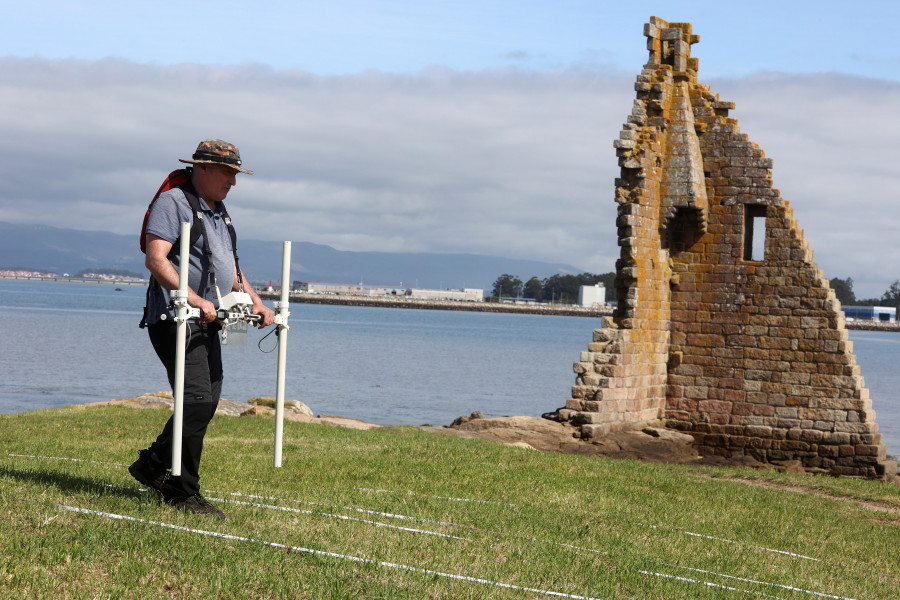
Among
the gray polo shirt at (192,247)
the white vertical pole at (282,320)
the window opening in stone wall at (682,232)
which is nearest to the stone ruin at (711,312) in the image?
the window opening in stone wall at (682,232)

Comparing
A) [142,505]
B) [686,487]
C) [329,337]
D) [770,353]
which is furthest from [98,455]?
[329,337]

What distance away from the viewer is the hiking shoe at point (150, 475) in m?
6.55

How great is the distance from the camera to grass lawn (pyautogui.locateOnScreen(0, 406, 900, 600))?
5.35 m

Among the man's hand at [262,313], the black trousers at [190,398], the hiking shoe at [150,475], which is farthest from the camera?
the man's hand at [262,313]

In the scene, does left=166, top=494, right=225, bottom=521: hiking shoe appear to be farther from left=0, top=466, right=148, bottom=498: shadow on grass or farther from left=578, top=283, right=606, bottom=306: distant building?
left=578, top=283, right=606, bottom=306: distant building

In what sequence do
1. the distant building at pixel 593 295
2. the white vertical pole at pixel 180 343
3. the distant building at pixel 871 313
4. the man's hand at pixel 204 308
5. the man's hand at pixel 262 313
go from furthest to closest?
the distant building at pixel 871 313 < the distant building at pixel 593 295 < the man's hand at pixel 262 313 < the man's hand at pixel 204 308 < the white vertical pole at pixel 180 343

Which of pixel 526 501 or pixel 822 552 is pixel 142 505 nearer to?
pixel 526 501

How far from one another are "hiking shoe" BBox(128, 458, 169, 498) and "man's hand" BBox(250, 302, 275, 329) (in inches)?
43.8

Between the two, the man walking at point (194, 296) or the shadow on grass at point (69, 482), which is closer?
the man walking at point (194, 296)

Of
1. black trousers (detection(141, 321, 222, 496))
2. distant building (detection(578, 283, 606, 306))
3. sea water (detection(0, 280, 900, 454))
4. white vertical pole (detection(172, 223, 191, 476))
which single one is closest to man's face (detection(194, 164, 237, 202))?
white vertical pole (detection(172, 223, 191, 476))

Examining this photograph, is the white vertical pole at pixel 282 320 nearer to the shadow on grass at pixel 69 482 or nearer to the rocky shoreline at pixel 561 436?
the shadow on grass at pixel 69 482

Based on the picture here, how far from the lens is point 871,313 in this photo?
195000mm

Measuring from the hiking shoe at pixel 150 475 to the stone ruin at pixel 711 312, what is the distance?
39.9 ft

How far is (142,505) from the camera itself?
6.41 metres
